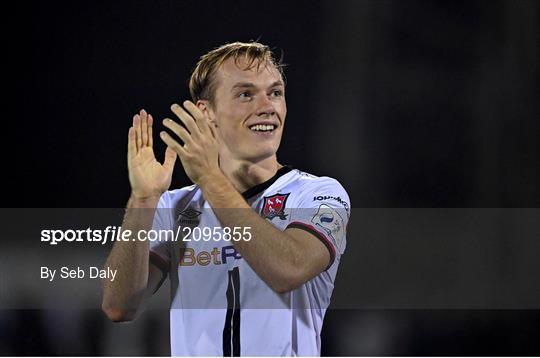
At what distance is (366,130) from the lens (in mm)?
3311

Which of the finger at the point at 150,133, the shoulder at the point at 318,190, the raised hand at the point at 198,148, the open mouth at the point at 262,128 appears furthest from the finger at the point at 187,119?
the shoulder at the point at 318,190

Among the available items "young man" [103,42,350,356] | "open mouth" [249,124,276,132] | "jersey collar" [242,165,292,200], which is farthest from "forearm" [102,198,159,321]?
"open mouth" [249,124,276,132]

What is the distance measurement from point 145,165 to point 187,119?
0.86ft

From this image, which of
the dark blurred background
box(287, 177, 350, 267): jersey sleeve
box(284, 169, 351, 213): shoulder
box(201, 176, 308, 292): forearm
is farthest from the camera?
the dark blurred background

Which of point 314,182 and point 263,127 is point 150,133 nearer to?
point 263,127

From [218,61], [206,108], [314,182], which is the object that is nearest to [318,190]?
[314,182]

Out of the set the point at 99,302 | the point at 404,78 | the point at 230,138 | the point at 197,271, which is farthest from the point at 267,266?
the point at 404,78

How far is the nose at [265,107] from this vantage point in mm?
3107

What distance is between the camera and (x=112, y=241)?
3.22 metres

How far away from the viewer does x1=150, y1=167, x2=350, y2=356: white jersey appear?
2.93 m

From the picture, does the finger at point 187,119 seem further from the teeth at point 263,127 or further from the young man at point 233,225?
the teeth at point 263,127

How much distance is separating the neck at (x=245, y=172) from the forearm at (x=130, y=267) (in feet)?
0.98

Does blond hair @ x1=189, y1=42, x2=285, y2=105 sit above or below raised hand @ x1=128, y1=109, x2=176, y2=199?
above

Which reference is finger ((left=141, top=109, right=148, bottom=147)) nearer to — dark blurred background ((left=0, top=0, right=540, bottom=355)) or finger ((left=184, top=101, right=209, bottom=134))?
dark blurred background ((left=0, top=0, right=540, bottom=355))
